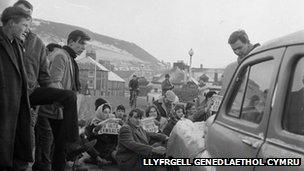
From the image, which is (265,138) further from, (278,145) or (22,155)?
(22,155)

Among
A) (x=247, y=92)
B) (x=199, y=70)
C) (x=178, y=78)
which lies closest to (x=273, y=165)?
(x=247, y=92)

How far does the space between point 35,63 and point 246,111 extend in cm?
269

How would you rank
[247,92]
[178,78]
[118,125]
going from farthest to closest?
[178,78], [118,125], [247,92]

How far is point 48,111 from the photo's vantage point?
5199 millimetres

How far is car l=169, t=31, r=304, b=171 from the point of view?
2230 millimetres

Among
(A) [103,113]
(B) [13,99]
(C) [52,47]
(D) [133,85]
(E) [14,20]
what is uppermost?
(E) [14,20]

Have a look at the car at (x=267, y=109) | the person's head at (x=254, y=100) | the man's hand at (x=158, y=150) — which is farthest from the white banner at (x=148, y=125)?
the person's head at (x=254, y=100)

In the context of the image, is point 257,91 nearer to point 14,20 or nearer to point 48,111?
point 14,20

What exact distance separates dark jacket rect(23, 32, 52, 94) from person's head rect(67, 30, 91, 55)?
0.59 meters

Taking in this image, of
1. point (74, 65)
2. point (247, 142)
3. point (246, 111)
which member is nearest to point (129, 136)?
point (74, 65)

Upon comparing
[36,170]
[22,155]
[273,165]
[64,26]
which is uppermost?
[64,26]

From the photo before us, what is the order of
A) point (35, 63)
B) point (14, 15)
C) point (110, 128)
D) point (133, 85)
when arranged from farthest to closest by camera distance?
1. point (133, 85)
2. point (110, 128)
3. point (35, 63)
4. point (14, 15)

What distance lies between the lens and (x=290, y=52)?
2361 millimetres

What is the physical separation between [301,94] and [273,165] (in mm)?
398
